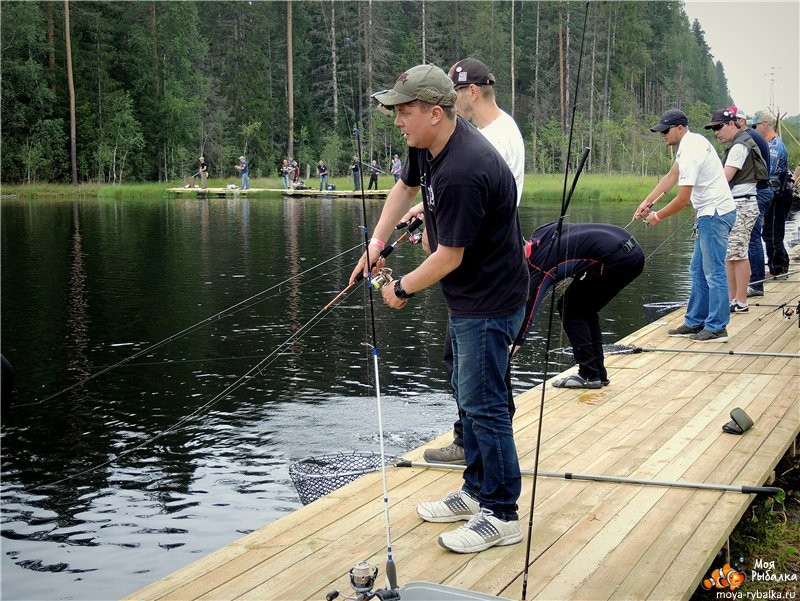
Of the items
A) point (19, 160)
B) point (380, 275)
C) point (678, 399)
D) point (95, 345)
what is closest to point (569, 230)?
point (678, 399)

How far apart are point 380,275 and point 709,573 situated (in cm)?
176

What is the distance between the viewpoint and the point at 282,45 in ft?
195

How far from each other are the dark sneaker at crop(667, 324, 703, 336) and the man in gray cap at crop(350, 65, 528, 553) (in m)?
4.66

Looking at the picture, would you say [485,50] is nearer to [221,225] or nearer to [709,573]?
[221,225]

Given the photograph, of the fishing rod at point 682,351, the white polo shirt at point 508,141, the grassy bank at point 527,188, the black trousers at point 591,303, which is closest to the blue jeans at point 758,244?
the fishing rod at point 682,351

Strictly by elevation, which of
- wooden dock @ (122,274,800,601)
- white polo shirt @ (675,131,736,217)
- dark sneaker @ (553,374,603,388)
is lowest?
wooden dock @ (122,274,800,601)

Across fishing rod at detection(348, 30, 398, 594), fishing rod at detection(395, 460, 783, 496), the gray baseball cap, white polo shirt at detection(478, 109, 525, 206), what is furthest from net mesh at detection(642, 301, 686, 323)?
the gray baseball cap

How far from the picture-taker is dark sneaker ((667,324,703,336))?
26.6 ft

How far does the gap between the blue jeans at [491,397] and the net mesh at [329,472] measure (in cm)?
116

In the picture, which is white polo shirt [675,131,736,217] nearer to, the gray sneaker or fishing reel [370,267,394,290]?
the gray sneaker

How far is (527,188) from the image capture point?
38.8 meters

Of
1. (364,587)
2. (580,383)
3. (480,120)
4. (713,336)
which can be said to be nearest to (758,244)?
(713,336)

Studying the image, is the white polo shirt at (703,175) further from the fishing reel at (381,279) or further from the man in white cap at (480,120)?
the fishing reel at (381,279)

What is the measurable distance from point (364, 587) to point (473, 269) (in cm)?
121
